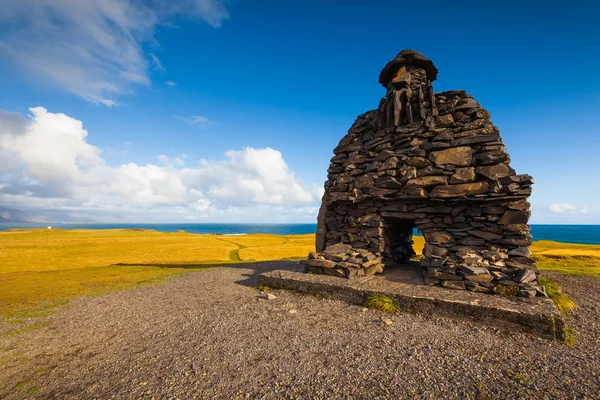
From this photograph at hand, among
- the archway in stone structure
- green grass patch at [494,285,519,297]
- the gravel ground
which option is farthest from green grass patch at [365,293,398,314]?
the archway in stone structure

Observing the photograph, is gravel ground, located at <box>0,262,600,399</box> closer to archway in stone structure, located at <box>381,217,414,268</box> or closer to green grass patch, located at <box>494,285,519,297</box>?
green grass patch, located at <box>494,285,519,297</box>

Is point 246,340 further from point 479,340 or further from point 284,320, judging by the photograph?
point 479,340

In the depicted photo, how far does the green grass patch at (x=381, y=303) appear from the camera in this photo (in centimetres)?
923

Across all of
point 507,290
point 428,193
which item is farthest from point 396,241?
point 507,290

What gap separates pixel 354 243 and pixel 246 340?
8.32 m

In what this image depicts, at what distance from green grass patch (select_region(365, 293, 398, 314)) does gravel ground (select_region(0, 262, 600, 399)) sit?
0.37 m

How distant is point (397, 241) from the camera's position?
16266 millimetres

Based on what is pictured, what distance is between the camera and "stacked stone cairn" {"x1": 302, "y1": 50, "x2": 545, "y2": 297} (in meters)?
10.2

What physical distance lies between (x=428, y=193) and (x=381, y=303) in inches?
223

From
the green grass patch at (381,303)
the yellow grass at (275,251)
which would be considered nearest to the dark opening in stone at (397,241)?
the green grass patch at (381,303)

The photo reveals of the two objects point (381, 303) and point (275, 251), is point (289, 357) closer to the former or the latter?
point (381, 303)

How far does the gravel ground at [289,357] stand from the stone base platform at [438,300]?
37 cm

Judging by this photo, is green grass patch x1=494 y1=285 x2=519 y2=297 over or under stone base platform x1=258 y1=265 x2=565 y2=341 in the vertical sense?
over

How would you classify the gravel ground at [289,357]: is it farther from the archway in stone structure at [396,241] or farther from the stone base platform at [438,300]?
the archway in stone structure at [396,241]
